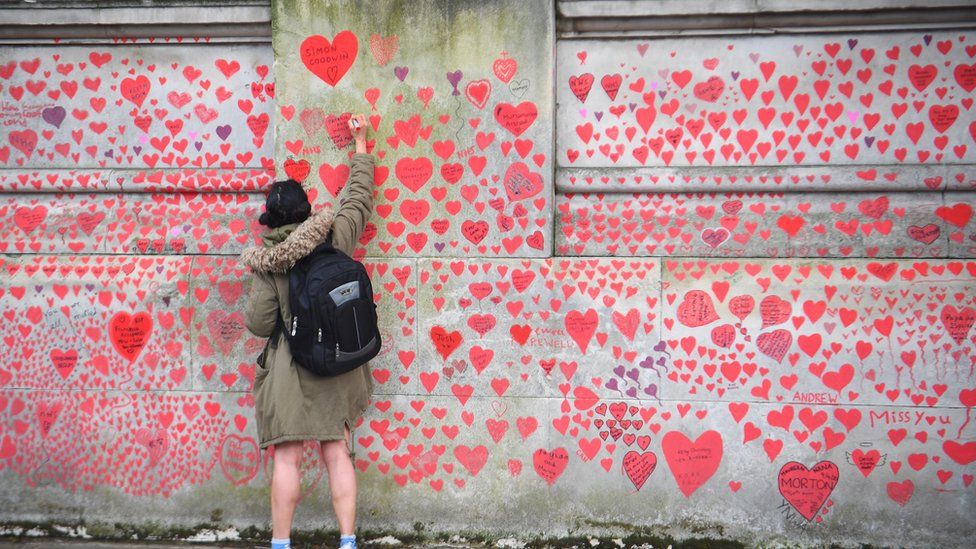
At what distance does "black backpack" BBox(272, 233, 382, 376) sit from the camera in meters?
3.68

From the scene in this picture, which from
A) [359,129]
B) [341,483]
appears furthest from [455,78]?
[341,483]

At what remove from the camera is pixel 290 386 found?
3820 mm

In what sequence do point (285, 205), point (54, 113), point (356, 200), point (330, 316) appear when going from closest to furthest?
1. point (330, 316)
2. point (285, 205)
3. point (356, 200)
4. point (54, 113)

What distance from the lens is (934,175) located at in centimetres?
420

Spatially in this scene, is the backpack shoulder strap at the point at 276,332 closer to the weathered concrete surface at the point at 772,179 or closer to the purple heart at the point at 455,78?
the purple heart at the point at 455,78

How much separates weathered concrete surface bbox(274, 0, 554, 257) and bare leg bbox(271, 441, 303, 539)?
→ 1.25 metres

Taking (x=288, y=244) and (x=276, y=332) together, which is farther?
(x=276, y=332)

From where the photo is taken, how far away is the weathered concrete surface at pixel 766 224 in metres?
4.22

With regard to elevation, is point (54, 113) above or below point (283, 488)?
above

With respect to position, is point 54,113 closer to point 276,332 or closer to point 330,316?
point 276,332

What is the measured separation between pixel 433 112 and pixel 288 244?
1221mm

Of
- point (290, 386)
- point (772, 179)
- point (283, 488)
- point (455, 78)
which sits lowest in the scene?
point (283, 488)

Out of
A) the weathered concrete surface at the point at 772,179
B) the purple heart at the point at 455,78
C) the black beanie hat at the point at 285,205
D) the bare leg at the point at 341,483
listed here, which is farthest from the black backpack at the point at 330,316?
the weathered concrete surface at the point at 772,179

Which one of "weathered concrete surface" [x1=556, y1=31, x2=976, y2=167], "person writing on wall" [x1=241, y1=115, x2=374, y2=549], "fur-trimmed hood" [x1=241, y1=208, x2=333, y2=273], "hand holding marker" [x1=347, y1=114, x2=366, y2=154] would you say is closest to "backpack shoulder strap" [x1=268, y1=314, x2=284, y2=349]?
"person writing on wall" [x1=241, y1=115, x2=374, y2=549]
